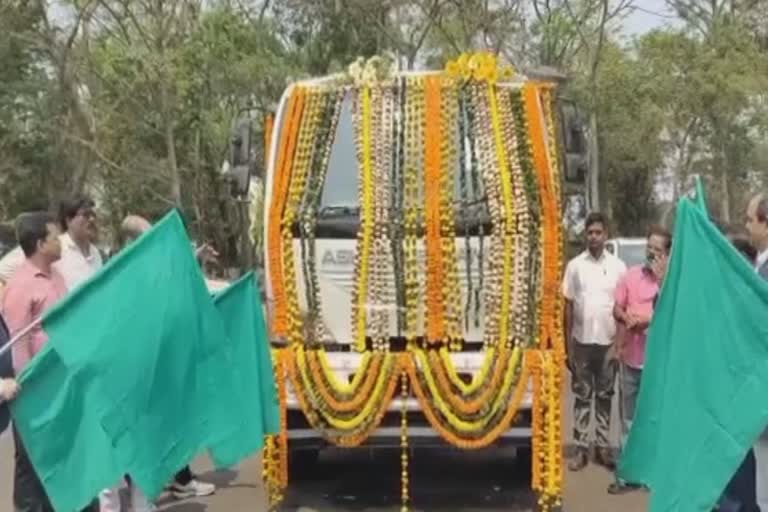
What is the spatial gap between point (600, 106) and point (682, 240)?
32802mm

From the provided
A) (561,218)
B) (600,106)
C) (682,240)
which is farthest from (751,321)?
(600,106)

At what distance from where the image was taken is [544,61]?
34.8 m

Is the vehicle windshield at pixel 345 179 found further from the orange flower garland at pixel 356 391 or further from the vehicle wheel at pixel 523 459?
the vehicle wheel at pixel 523 459

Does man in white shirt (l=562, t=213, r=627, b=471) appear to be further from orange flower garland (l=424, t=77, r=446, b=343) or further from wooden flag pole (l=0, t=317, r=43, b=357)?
wooden flag pole (l=0, t=317, r=43, b=357)

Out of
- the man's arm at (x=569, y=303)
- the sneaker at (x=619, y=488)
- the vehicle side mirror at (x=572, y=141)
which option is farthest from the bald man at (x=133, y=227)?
the sneaker at (x=619, y=488)

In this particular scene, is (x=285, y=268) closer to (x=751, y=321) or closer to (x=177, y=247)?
(x=177, y=247)

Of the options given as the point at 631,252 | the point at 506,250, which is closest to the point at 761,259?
the point at 506,250

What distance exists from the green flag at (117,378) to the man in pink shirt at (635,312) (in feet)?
12.2

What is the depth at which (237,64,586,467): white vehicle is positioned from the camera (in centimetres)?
866

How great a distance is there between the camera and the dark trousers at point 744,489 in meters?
6.58

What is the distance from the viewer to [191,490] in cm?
965

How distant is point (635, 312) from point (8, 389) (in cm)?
485

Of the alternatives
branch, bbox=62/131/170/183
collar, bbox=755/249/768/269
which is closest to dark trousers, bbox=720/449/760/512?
collar, bbox=755/249/768/269

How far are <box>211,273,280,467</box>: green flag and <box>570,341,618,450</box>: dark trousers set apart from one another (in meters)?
2.97
